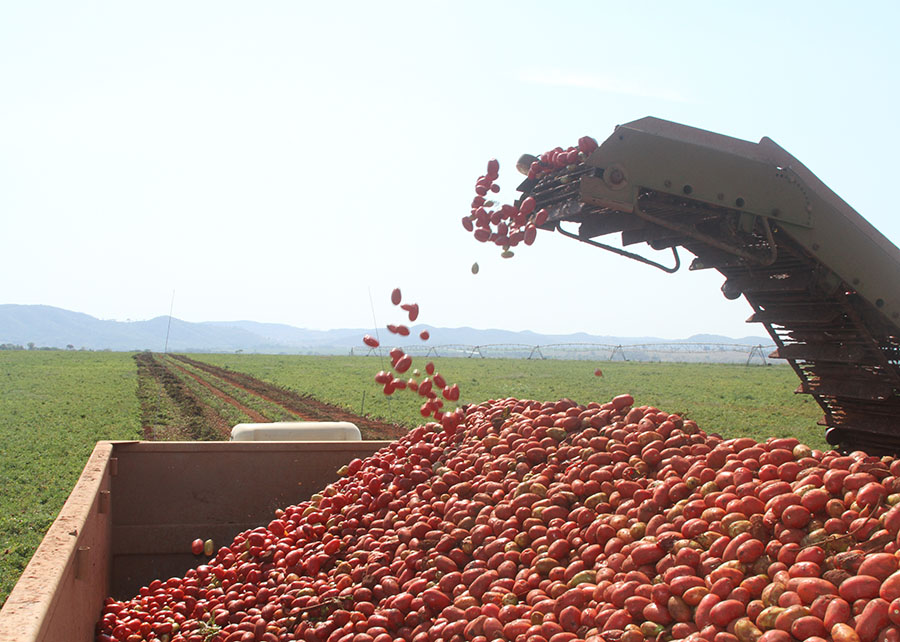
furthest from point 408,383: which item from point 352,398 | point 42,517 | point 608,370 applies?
point 608,370

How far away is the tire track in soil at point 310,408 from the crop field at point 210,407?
0.05m

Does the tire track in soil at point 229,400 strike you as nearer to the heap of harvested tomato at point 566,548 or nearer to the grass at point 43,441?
the grass at point 43,441

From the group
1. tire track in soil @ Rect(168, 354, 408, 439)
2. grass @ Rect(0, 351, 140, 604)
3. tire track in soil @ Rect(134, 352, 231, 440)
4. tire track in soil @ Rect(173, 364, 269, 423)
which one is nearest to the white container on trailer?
grass @ Rect(0, 351, 140, 604)

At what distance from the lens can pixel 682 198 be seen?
195 inches

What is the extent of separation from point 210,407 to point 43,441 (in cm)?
716

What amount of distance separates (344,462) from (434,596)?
8.06ft

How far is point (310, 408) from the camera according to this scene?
2202 cm

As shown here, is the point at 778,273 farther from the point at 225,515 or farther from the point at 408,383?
the point at 225,515

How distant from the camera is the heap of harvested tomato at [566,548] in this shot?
2607 millimetres

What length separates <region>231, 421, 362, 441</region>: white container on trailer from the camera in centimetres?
650

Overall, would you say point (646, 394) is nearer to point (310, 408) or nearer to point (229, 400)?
point (310, 408)

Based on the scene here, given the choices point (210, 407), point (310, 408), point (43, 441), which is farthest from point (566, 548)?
point (310, 408)

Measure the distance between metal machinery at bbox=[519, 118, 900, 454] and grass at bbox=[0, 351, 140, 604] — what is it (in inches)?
238

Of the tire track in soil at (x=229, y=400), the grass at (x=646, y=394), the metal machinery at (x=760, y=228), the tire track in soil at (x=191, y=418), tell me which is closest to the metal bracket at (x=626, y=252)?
the metal machinery at (x=760, y=228)
